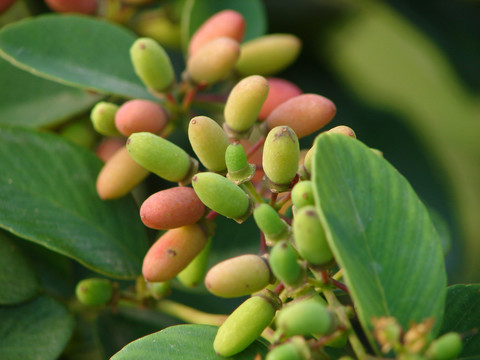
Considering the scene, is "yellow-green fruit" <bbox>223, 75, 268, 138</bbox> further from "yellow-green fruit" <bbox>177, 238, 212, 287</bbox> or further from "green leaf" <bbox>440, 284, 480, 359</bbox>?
"green leaf" <bbox>440, 284, 480, 359</bbox>

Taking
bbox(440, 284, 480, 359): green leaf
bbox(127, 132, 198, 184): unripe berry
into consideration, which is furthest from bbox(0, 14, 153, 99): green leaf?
bbox(440, 284, 480, 359): green leaf

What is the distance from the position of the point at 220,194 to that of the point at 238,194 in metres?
0.02

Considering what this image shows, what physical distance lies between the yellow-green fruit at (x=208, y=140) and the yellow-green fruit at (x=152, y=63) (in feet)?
0.68

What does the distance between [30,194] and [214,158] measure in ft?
1.06

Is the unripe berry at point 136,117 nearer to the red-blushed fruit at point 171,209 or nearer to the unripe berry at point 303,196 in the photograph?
the red-blushed fruit at point 171,209

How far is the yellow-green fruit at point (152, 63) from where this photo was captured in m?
0.87

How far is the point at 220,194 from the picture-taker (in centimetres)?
68

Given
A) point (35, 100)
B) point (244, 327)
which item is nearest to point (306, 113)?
point (244, 327)

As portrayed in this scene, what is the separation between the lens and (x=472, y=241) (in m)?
1.76

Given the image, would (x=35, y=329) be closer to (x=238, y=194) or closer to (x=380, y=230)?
(x=238, y=194)

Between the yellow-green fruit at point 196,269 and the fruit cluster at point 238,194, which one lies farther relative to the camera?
the yellow-green fruit at point 196,269

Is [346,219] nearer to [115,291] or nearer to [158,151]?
[158,151]

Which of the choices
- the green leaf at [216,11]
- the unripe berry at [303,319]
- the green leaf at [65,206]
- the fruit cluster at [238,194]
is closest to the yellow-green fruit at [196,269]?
the fruit cluster at [238,194]

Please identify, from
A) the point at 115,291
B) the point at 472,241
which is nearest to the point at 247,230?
the point at 115,291
